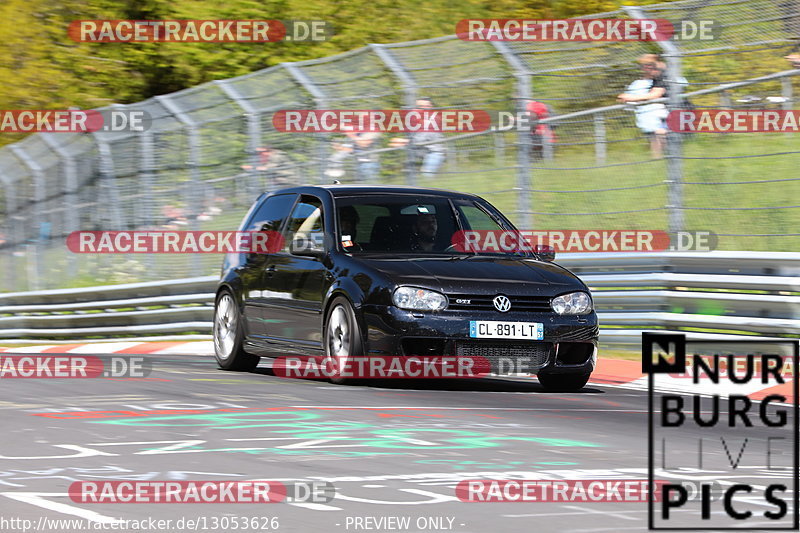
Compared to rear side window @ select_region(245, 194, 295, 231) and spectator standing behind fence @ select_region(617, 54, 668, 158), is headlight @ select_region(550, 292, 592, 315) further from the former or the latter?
spectator standing behind fence @ select_region(617, 54, 668, 158)

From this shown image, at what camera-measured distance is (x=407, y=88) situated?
1692 cm

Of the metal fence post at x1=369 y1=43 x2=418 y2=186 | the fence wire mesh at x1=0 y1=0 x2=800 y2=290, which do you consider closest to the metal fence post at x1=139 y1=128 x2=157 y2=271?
the fence wire mesh at x1=0 y1=0 x2=800 y2=290

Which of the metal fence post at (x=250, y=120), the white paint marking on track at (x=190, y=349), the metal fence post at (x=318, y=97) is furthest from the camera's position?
the metal fence post at (x=250, y=120)

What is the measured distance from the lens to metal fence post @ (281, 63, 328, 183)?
17906 mm

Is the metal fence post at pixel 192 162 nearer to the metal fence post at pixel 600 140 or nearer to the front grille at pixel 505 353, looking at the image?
the metal fence post at pixel 600 140

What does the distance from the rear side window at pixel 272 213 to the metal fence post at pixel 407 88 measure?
323cm

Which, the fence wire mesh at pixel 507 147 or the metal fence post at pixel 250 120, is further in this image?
the metal fence post at pixel 250 120

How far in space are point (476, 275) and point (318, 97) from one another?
6.84 meters

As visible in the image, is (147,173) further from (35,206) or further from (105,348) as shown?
(35,206)

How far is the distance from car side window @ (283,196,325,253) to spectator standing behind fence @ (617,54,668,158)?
3.40m

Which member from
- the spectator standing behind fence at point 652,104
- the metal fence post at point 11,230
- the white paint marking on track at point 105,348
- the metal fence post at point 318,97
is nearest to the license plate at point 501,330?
the spectator standing behind fence at point 652,104

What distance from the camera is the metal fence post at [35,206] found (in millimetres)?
22906

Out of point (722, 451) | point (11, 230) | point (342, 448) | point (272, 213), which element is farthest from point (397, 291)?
point (11, 230)

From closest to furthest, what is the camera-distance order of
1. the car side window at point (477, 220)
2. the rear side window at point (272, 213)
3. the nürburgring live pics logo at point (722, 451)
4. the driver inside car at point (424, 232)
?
the nürburgring live pics logo at point (722, 451) → the driver inside car at point (424, 232) → the car side window at point (477, 220) → the rear side window at point (272, 213)
